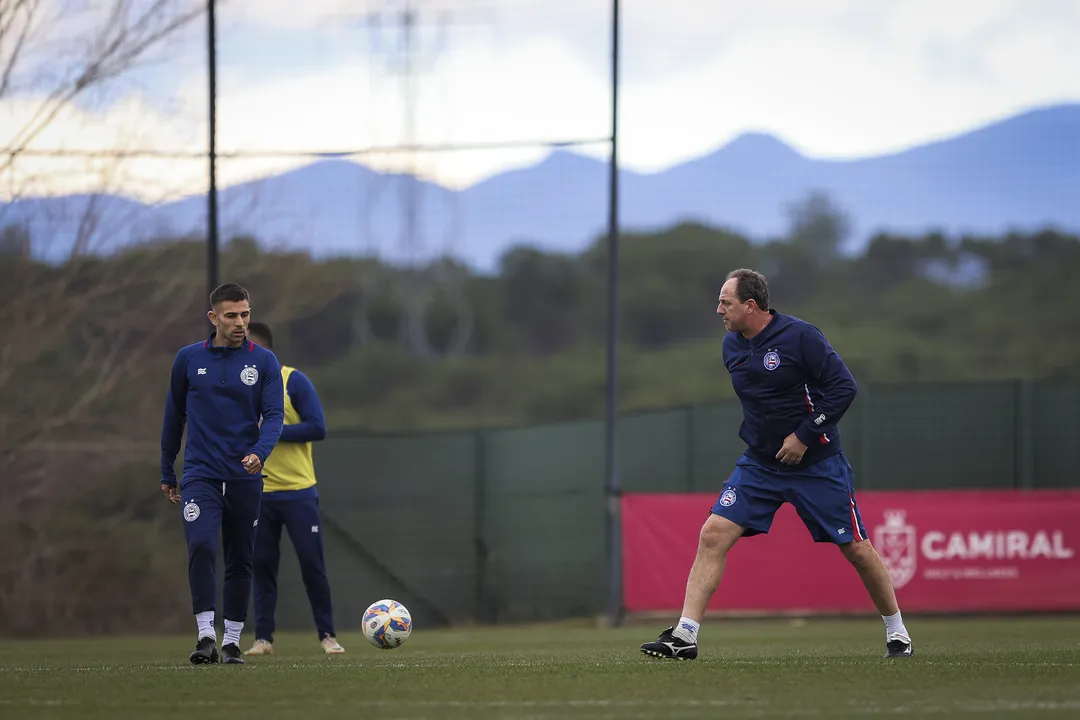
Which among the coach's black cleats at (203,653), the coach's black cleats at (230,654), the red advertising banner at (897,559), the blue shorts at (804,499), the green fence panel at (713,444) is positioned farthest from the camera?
the green fence panel at (713,444)

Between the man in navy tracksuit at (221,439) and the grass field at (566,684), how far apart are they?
0.45 metres

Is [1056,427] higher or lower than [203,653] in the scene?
higher

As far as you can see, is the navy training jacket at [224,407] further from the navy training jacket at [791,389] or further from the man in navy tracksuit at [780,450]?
the navy training jacket at [791,389]

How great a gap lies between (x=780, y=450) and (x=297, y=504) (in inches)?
136

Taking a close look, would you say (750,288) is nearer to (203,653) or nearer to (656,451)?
(203,653)

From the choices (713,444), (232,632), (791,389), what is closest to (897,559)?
(713,444)

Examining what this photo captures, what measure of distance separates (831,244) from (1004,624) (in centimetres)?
2841

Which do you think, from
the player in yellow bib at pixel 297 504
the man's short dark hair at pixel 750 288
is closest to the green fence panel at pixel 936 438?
the player in yellow bib at pixel 297 504

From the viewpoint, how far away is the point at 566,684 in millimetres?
6156

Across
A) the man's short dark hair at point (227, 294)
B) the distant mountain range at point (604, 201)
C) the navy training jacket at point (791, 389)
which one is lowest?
the navy training jacket at point (791, 389)

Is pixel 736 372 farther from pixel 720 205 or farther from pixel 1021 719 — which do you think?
pixel 720 205

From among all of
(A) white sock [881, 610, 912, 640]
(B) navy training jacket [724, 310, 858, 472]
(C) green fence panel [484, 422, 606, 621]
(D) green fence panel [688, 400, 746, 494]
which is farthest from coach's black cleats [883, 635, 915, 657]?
(D) green fence panel [688, 400, 746, 494]

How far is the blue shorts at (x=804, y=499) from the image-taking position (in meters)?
7.10

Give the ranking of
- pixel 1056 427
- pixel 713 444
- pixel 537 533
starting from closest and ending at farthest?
1. pixel 537 533
2. pixel 713 444
3. pixel 1056 427
